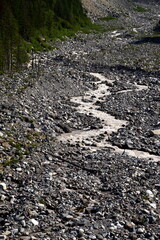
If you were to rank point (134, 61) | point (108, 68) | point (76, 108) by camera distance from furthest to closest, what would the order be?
point (134, 61)
point (108, 68)
point (76, 108)

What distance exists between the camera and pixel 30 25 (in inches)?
2418

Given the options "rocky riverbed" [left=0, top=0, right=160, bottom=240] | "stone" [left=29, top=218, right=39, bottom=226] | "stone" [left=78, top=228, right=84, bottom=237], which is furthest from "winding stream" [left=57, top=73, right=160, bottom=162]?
"stone" [left=78, top=228, right=84, bottom=237]

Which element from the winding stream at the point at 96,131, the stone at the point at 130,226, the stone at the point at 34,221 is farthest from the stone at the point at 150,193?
the stone at the point at 34,221

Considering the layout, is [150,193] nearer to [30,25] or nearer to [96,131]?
[96,131]

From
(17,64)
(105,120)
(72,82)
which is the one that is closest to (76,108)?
(105,120)

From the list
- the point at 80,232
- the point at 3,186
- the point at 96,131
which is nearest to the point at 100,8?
the point at 96,131

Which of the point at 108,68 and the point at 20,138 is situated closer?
the point at 20,138

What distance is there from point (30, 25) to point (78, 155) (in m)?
47.1

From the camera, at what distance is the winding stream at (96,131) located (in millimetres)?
21672

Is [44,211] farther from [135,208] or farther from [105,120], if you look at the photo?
[105,120]

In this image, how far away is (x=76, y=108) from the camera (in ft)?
101

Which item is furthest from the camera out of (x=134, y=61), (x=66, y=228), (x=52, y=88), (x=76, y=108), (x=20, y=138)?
(x=134, y=61)

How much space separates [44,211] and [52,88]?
22.6m

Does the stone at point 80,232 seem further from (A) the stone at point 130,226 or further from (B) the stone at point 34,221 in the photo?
(A) the stone at point 130,226
